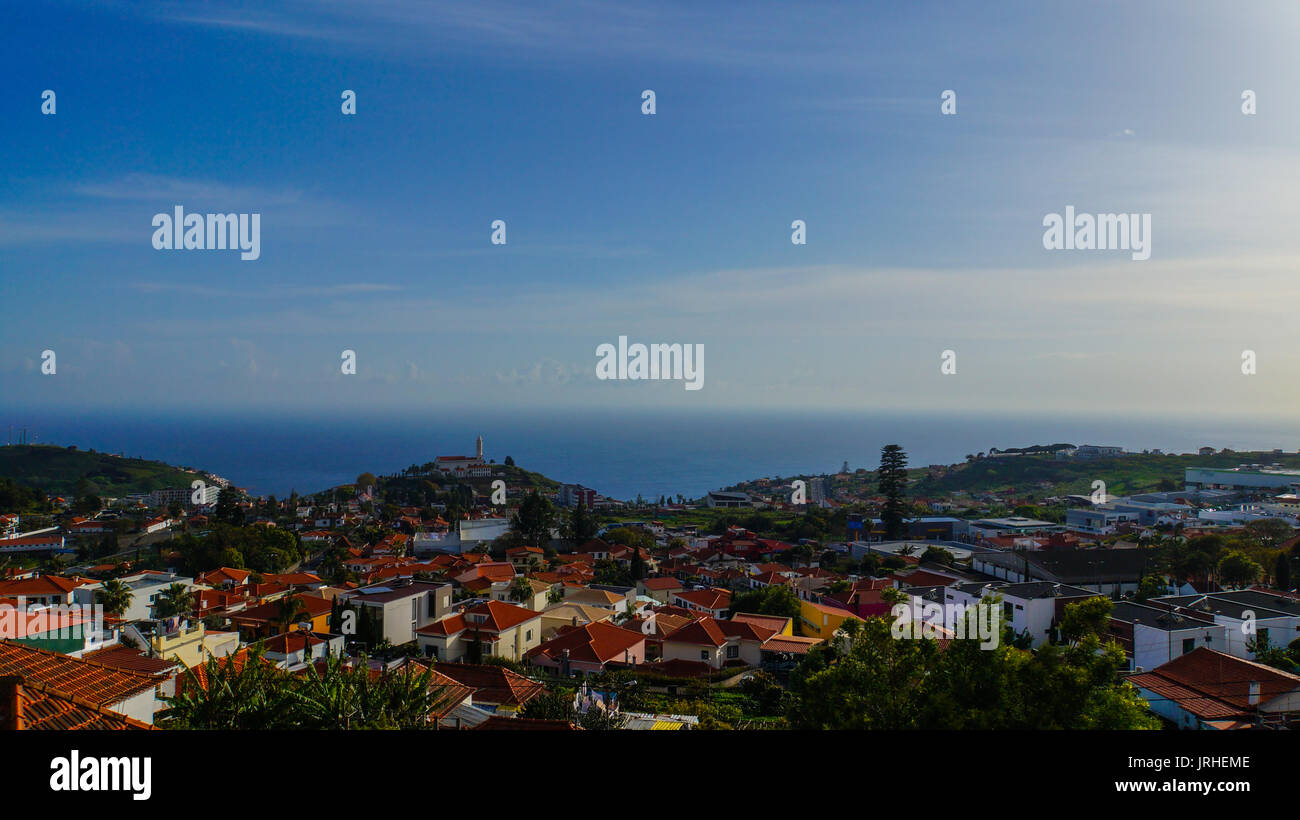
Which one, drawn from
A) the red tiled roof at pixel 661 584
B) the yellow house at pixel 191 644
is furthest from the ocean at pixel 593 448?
the yellow house at pixel 191 644

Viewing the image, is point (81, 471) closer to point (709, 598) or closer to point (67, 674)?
point (709, 598)

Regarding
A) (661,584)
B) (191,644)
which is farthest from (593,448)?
(191,644)

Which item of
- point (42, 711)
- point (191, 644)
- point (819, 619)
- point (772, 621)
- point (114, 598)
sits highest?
point (42, 711)

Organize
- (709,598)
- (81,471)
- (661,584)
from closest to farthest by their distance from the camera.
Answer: (709,598)
(661,584)
(81,471)

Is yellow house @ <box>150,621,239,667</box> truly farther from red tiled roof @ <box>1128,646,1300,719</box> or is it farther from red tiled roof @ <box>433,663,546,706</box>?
red tiled roof @ <box>1128,646,1300,719</box>

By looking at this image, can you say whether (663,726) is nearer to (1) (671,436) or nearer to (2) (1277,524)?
(2) (1277,524)

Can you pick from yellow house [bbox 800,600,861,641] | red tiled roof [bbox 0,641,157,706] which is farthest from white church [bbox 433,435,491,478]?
red tiled roof [bbox 0,641,157,706]

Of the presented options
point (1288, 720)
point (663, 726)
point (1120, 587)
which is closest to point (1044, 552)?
point (1120, 587)

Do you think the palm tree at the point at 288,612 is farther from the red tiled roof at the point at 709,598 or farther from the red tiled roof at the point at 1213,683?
the red tiled roof at the point at 1213,683
